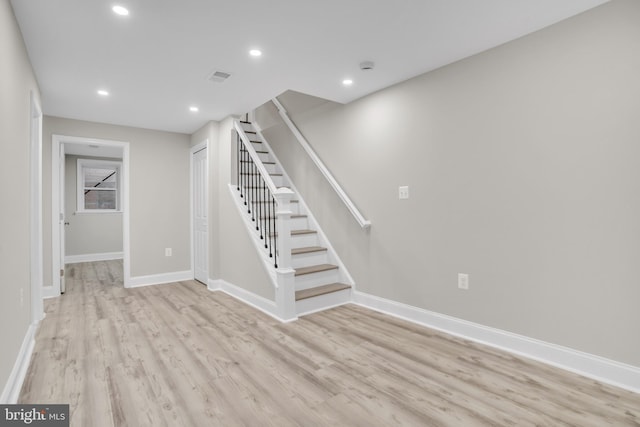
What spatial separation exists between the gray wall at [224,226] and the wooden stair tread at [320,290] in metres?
0.62

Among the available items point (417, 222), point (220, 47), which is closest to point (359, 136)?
point (417, 222)

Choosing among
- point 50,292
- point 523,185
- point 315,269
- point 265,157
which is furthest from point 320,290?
point 50,292

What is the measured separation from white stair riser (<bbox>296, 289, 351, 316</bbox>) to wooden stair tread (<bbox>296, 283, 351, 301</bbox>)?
1.4 inches

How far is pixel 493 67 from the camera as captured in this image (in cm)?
258

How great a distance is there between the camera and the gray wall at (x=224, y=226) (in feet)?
13.0

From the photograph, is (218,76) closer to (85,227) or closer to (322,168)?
(322,168)

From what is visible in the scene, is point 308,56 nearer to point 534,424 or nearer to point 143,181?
point 534,424

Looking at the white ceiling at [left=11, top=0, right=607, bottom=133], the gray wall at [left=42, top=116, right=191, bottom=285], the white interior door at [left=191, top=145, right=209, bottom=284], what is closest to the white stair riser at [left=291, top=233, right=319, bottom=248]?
the white interior door at [left=191, top=145, right=209, bottom=284]

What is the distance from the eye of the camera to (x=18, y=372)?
204 cm

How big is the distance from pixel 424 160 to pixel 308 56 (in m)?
1.35

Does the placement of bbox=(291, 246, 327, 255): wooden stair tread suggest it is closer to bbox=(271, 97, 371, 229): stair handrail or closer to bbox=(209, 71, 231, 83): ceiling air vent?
bbox=(271, 97, 371, 229): stair handrail

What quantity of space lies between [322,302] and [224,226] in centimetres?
176

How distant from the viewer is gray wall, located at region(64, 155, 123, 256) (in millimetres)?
7082

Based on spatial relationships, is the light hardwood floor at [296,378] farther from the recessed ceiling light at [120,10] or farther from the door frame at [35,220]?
the recessed ceiling light at [120,10]
